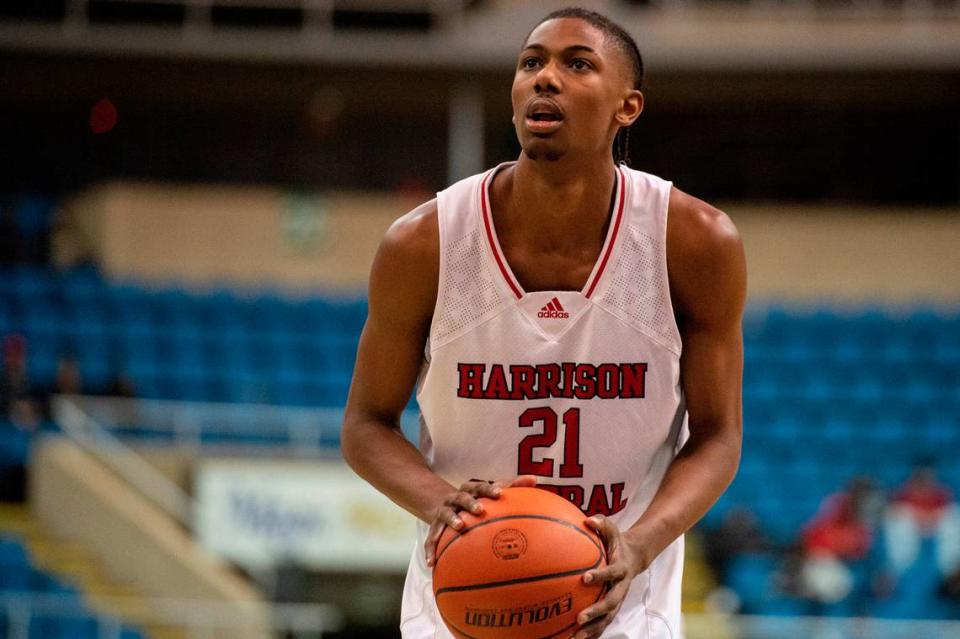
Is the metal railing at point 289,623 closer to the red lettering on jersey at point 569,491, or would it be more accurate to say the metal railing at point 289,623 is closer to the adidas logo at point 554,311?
the red lettering on jersey at point 569,491

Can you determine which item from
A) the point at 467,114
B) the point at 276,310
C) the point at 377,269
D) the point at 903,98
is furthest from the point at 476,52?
the point at 377,269

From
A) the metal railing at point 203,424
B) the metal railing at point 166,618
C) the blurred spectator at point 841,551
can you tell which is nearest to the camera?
the metal railing at point 166,618

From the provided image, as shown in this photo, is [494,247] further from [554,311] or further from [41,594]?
[41,594]

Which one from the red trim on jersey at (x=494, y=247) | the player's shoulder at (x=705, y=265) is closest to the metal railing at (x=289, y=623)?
the player's shoulder at (x=705, y=265)

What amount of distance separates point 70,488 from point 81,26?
6034 millimetres

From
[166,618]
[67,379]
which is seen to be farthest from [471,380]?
[67,379]

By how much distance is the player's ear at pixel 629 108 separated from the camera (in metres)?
3.57

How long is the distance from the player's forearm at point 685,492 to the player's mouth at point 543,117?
0.90 metres

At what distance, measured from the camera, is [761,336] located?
1520cm

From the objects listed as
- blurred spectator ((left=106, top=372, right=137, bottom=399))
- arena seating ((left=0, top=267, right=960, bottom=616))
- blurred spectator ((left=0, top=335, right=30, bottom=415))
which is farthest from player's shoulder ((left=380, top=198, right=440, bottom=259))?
blurred spectator ((left=0, top=335, right=30, bottom=415))

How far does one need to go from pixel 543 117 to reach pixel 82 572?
9.51 meters

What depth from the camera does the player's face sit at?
3410mm

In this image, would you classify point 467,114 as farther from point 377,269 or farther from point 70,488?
point 377,269

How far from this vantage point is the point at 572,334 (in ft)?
11.8
